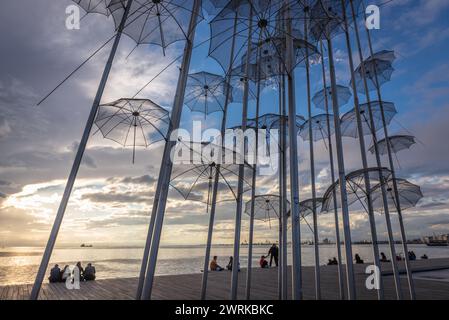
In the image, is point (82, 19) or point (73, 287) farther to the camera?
point (73, 287)

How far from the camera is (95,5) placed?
372 inches

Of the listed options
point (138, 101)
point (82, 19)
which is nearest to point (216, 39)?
point (138, 101)

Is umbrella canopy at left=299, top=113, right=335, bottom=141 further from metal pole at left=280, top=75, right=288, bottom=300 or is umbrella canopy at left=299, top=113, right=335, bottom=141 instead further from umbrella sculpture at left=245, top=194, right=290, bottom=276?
metal pole at left=280, top=75, right=288, bottom=300

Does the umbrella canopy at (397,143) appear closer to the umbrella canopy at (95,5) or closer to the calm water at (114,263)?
the umbrella canopy at (95,5)

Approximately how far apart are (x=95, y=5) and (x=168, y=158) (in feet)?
20.4

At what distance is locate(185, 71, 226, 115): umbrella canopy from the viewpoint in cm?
1356

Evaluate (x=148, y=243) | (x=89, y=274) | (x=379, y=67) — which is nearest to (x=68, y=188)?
(x=148, y=243)

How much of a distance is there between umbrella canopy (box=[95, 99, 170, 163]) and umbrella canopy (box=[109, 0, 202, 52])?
7.88ft

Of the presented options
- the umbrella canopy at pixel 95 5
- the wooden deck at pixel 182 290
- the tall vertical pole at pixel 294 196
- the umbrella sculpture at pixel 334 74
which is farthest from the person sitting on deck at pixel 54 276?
the umbrella sculpture at pixel 334 74

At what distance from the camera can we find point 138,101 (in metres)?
10.0

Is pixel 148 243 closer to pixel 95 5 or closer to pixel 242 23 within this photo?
pixel 242 23

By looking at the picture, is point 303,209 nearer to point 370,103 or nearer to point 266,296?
point 266,296

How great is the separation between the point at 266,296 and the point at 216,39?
10794mm

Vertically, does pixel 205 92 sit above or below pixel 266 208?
above
